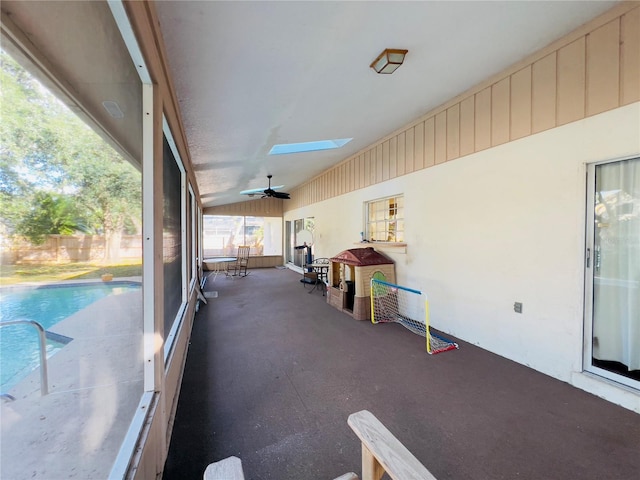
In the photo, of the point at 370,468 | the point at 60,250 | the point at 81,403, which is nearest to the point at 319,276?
the point at 370,468

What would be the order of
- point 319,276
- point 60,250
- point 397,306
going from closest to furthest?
point 60,250
point 397,306
point 319,276

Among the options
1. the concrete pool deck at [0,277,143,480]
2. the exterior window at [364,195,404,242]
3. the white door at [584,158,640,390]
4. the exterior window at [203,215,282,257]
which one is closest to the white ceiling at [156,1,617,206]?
the white door at [584,158,640,390]

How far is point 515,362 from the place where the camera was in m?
2.93

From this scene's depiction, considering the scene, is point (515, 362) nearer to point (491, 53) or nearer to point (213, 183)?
point (491, 53)

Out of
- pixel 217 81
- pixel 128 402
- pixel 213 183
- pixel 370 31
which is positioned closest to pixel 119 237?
pixel 128 402

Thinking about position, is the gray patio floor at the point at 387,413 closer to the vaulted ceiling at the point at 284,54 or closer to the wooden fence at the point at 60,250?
the wooden fence at the point at 60,250

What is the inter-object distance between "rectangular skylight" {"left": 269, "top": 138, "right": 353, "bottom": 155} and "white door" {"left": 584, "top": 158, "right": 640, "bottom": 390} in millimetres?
3468

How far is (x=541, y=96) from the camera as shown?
271 cm

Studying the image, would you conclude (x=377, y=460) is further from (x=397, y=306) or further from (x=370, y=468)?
(x=397, y=306)

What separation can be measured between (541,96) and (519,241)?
1.48 meters

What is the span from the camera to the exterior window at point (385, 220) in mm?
4746

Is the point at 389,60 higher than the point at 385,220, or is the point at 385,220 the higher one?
the point at 389,60

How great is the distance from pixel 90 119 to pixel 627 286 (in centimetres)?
378

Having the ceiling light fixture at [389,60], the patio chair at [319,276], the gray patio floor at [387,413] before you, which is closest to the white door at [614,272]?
the gray patio floor at [387,413]
